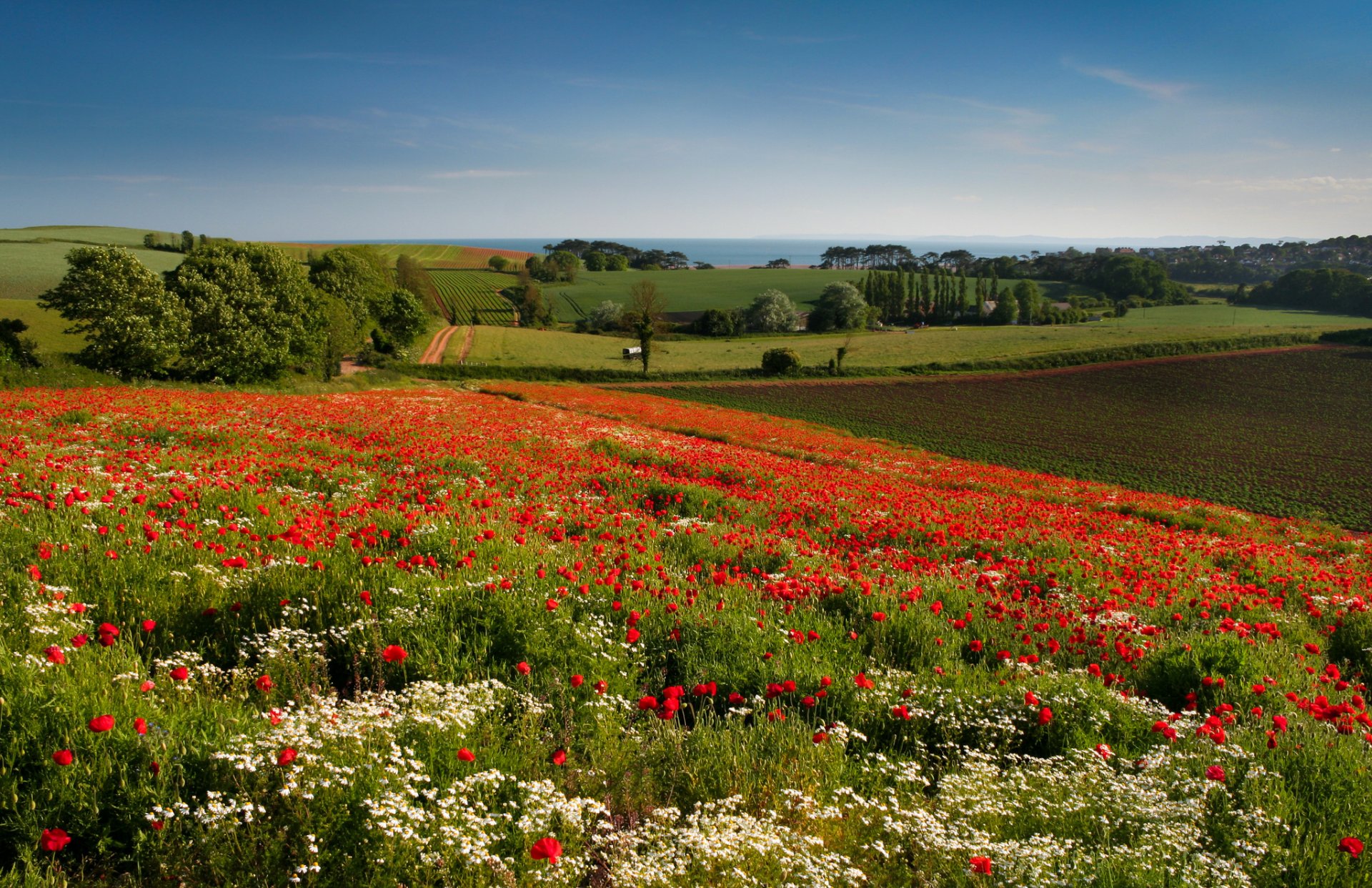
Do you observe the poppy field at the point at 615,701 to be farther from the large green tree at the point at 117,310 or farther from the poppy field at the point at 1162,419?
the large green tree at the point at 117,310

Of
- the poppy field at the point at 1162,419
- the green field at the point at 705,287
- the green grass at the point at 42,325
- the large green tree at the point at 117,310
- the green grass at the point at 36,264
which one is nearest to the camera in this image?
the poppy field at the point at 1162,419

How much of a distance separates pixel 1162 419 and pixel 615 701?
191 ft

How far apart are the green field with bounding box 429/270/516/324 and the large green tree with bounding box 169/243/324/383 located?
196 feet

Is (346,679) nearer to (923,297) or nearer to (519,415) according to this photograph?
(519,415)

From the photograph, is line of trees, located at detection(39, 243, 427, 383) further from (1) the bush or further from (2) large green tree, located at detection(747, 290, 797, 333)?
(2) large green tree, located at detection(747, 290, 797, 333)

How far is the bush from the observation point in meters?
72.4

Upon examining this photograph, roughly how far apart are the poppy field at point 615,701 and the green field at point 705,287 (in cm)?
11630

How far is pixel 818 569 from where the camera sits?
8344mm

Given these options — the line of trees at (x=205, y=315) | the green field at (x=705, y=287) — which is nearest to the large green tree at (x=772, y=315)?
the green field at (x=705, y=287)

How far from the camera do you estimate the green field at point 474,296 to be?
111 m

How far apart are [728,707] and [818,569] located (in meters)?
3.54

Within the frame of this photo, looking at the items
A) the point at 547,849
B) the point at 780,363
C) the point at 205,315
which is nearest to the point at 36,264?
the point at 205,315

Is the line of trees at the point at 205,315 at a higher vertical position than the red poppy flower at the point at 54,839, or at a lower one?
higher

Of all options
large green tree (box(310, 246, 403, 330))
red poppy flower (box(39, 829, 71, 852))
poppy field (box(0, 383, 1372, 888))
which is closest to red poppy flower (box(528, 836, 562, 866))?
poppy field (box(0, 383, 1372, 888))
